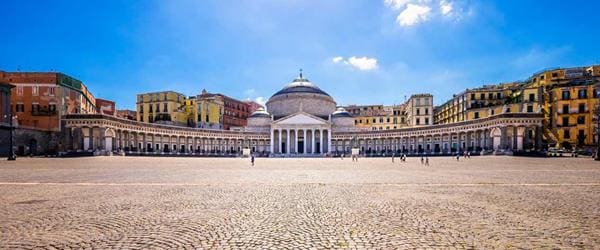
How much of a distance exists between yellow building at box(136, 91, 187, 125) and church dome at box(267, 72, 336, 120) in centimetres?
2763

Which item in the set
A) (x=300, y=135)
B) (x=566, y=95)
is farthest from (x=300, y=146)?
(x=566, y=95)

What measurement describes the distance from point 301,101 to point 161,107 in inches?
1462

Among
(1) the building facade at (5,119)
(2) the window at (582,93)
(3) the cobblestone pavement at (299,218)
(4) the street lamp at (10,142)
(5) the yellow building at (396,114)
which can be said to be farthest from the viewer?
(5) the yellow building at (396,114)

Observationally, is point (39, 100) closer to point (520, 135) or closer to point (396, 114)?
point (520, 135)

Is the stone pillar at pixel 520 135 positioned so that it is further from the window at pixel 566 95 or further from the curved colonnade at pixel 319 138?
the window at pixel 566 95

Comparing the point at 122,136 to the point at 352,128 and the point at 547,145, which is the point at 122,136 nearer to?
the point at 352,128

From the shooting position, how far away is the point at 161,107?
269 ft

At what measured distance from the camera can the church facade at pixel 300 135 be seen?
56.2m

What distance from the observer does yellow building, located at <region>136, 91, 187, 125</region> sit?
8181 centimetres

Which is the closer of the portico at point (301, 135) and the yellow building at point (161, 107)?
the yellow building at point (161, 107)

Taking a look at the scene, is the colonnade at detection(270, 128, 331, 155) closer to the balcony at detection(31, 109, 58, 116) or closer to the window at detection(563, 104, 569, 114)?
the balcony at detection(31, 109, 58, 116)

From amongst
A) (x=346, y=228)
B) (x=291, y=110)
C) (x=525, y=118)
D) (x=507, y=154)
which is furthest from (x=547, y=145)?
(x=346, y=228)

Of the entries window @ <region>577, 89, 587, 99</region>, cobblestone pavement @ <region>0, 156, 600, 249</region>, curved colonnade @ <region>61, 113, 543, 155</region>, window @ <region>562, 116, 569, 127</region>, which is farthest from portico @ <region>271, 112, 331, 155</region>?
cobblestone pavement @ <region>0, 156, 600, 249</region>

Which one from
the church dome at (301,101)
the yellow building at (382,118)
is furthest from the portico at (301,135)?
the yellow building at (382,118)
